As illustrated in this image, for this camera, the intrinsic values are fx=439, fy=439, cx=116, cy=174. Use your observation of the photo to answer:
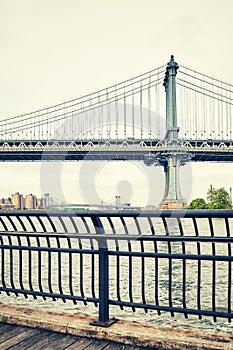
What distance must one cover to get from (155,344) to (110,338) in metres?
0.40

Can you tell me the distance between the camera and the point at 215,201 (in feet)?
221

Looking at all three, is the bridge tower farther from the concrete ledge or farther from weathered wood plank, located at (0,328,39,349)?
weathered wood plank, located at (0,328,39,349)

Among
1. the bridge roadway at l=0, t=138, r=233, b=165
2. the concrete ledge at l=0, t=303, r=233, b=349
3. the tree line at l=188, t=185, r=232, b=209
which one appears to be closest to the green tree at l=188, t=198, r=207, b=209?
the tree line at l=188, t=185, r=232, b=209

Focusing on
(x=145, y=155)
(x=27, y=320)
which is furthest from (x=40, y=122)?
(x=27, y=320)

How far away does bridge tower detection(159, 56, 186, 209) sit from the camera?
42.3 m

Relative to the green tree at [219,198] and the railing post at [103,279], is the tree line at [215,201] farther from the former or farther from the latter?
the railing post at [103,279]

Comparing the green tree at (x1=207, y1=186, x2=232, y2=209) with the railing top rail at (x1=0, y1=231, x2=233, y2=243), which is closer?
the railing top rail at (x1=0, y1=231, x2=233, y2=243)

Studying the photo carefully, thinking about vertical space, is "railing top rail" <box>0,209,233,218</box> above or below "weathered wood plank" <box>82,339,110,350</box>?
above

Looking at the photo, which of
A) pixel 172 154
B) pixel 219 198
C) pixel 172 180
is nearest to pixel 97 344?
pixel 172 180

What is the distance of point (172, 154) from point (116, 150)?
21.2 feet

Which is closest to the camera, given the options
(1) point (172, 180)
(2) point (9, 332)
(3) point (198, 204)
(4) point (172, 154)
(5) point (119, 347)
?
(5) point (119, 347)

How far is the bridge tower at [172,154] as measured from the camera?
42.3m

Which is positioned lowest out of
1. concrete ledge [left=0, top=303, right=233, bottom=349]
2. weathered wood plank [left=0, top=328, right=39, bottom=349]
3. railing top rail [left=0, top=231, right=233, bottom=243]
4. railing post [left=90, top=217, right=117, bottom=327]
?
weathered wood plank [left=0, top=328, right=39, bottom=349]

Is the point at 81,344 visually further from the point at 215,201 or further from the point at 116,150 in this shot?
the point at 215,201
